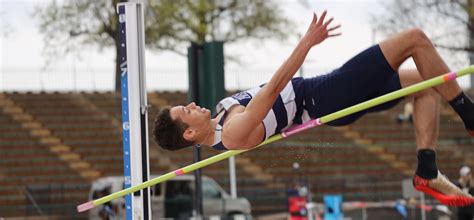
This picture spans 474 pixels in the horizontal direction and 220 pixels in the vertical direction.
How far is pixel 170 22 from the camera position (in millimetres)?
25922

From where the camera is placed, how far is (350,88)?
21.4 feet

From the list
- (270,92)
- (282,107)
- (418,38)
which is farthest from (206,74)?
(418,38)

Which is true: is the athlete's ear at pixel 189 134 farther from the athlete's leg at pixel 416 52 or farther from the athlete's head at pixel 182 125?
the athlete's leg at pixel 416 52

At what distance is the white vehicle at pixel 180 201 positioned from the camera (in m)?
16.5

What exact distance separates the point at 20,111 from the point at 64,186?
14.6 ft

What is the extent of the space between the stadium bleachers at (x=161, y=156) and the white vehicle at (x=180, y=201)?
1154mm

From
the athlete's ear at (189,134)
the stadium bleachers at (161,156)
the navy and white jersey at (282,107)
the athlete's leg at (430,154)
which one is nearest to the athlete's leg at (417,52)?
the athlete's leg at (430,154)

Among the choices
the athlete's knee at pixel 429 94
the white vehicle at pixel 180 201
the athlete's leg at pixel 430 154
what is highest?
the athlete's knee at pixel 429 94

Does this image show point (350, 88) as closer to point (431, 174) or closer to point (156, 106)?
point (431, 174)

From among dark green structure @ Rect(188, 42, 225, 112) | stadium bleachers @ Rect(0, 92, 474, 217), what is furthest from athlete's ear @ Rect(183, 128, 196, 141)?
stadium bleachers @ Rect(0, 92, 474, 217)

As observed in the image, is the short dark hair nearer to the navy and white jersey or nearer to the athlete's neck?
the athlete's neck

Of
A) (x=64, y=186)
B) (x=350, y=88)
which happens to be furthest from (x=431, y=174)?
(x=64, y=186)

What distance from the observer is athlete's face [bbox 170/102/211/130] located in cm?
670

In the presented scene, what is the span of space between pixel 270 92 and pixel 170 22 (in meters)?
19.9
